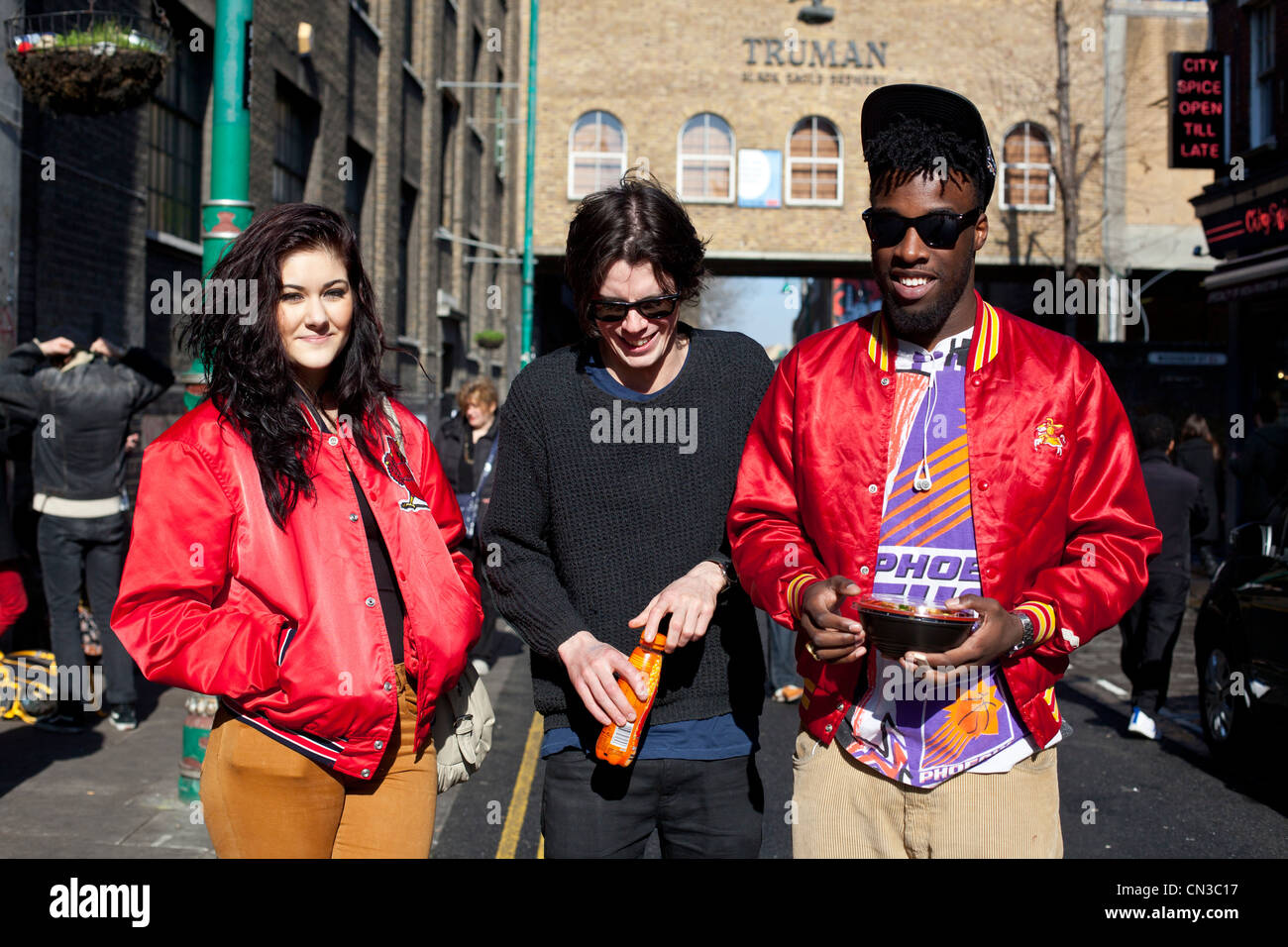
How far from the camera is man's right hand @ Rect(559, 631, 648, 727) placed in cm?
263

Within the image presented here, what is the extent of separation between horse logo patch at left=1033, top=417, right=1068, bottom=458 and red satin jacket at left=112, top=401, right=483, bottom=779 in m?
1.33

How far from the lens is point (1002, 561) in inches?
95.3

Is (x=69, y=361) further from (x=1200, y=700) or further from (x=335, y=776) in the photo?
(x=1200, y=700)

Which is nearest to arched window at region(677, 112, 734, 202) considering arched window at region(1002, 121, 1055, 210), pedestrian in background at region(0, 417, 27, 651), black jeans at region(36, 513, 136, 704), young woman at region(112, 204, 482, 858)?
arched window at region(1002, 121, 1055, 210)

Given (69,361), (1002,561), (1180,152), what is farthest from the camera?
(1180,152)

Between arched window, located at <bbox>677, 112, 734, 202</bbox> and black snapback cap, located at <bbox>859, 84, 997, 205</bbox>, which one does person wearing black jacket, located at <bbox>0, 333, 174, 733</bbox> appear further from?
arched window, located at <bbox>677, 112, 734, 202</bbox>

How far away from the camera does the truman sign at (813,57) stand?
1221 inches

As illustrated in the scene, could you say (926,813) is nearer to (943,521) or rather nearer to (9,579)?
(943,521)

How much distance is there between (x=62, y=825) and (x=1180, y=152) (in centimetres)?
1791

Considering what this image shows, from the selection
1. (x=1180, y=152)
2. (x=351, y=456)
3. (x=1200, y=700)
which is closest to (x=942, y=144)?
(x=351, y=456)

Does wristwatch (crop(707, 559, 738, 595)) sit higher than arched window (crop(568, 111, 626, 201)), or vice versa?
arched window (crop(568, 111, 626, 201))

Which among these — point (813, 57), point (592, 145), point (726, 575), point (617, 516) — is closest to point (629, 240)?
point (617, 516)

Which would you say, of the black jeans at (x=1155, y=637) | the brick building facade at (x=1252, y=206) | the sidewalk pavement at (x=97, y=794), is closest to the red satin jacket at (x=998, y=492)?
the sidewalk pavement at (x=97, y=794)

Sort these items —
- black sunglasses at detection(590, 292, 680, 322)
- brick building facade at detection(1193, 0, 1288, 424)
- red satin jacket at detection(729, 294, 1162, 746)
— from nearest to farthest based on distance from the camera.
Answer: red satin jacket at detection(729, 294, 1162, 746) < black sunglasses at detection(590, 292, 680, 322) < brick building facade at detection(1193, 0, 1288, 424)
